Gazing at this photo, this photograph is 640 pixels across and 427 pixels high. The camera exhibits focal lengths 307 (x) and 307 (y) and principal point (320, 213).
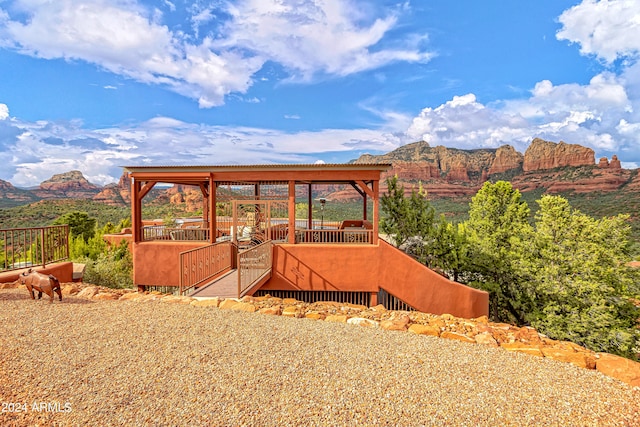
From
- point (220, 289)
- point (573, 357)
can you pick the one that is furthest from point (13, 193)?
point (573, 357)

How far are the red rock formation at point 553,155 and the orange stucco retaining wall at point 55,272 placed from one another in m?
79.2

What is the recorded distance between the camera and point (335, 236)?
10445 millimetres

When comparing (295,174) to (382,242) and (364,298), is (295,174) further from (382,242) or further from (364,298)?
(364,298)

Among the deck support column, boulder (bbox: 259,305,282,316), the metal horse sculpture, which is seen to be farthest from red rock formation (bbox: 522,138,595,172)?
the metal horse sculpture

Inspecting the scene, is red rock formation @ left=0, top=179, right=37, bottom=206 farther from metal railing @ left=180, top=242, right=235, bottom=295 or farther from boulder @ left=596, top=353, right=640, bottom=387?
boulder @ left=596, top=353, right=640, bottom=387

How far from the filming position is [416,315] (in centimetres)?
706

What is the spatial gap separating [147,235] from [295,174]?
6129 mm

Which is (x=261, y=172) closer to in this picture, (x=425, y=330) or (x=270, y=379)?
(x=425, y=330)

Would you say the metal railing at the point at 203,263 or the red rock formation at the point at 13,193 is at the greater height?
the red rock formation at the point at 13,193

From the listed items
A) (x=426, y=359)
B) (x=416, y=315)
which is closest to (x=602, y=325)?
(x=416, y=315)

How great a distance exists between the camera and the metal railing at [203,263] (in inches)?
297

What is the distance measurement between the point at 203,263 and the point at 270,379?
18.2 feet

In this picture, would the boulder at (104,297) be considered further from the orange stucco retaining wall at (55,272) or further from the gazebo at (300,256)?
the orange stucco retaining wall at (55,272)

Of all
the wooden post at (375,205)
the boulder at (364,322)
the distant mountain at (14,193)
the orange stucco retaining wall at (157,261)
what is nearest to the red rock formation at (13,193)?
the distant mountain at (14,193)
